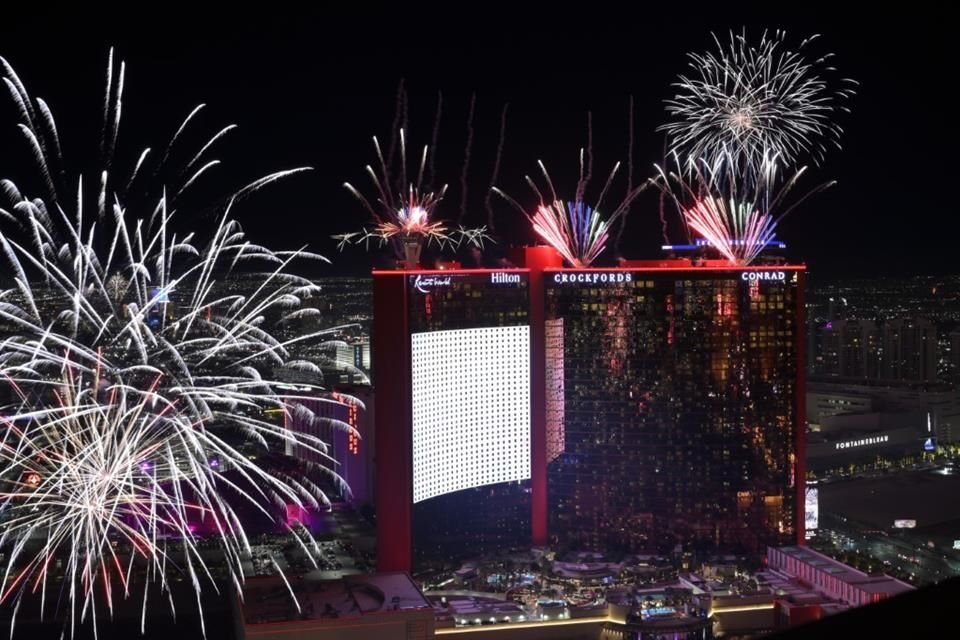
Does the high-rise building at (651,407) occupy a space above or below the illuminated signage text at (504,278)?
below

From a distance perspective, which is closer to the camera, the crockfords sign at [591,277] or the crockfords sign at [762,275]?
the crockfords sign at [591,277]

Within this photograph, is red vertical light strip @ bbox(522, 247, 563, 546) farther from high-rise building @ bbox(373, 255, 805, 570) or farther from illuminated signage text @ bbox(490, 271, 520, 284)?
illuminated signage text @ bbox(490, 271, 520, 284)

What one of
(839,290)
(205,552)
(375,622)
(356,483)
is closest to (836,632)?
(375,622)

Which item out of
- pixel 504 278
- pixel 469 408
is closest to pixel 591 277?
pixel 504 278

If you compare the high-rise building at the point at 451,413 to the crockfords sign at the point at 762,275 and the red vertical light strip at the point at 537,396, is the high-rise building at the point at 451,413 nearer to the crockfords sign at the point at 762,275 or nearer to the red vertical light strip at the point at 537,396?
the red vertical light strip at the point at 537,396

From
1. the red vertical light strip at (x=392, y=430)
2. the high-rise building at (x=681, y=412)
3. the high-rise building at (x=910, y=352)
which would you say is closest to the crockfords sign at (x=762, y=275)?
the high-rise building at (x=681, y=412)

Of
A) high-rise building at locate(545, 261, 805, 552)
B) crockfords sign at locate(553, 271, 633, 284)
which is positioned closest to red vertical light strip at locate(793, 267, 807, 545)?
high-rise building at locate(545, 261, 805, 552)
